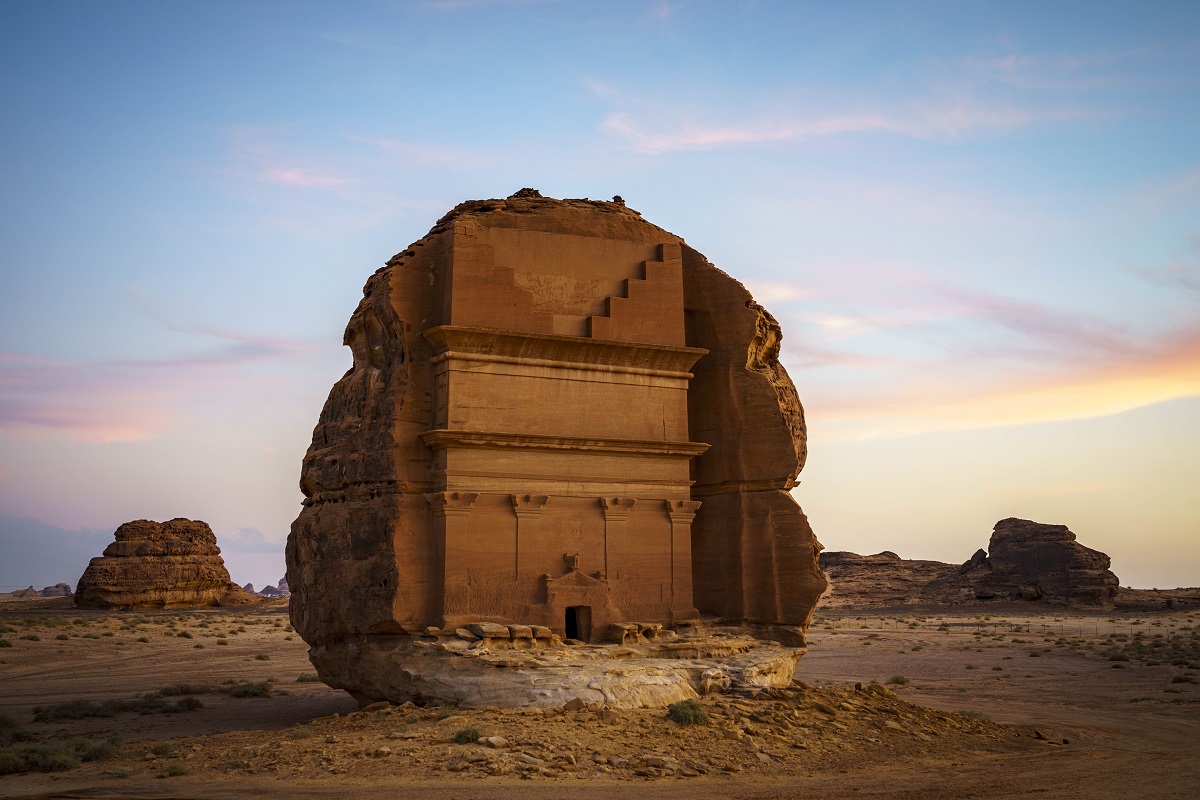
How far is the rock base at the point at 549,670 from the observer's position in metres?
13.2

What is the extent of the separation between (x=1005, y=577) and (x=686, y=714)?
5933cm

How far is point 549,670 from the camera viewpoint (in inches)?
536

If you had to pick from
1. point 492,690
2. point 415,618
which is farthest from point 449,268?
point 492,690

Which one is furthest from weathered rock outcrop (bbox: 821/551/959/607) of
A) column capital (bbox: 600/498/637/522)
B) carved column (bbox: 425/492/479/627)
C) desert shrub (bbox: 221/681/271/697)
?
carved column (bbox: 425/492/479/627)

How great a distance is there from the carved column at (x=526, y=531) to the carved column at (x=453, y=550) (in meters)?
0.68

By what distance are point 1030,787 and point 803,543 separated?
241 inches

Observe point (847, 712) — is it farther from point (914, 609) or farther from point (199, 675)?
point (914, 609)

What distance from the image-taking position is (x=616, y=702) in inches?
513

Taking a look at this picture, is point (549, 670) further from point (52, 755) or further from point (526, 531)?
point (52, 755)

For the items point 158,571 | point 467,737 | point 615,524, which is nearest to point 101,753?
point 467,737

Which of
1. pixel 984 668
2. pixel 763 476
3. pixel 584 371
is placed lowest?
pixel 984 668

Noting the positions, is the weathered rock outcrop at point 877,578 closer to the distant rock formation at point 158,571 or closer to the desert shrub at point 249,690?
the distant rock formation at point 158,571

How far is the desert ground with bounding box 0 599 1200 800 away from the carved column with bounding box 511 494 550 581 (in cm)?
272

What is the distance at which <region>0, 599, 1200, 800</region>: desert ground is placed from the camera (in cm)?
1076
